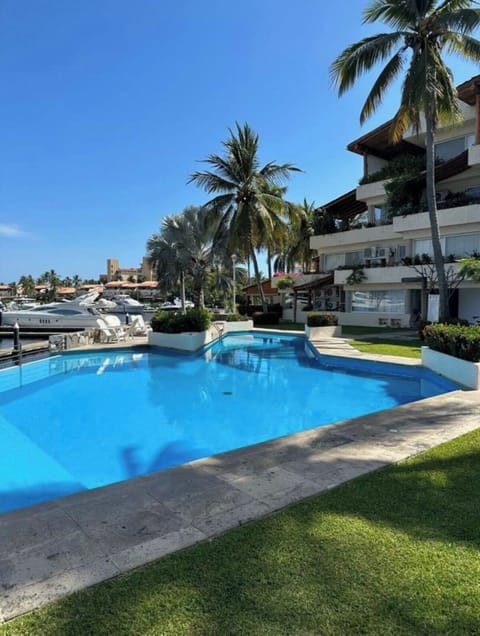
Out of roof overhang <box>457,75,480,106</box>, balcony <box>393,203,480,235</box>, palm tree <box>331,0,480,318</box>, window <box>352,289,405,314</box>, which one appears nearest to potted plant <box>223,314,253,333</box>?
window <box>352,289,405,314</box>

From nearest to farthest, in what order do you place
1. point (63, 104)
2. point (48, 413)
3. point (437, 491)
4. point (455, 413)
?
point (437, 491)
point (455, 413)
point (48, 413)
point (63, 104)

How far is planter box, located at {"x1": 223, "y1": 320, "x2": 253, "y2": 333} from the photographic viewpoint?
85.3 ft

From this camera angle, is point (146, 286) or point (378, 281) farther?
point (146, 286)

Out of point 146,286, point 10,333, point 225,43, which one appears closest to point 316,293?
point 225,43

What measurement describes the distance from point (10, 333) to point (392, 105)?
26.4 m

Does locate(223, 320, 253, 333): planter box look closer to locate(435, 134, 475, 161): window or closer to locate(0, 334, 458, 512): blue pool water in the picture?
locate(0, 334, 458, 512): blue pool water

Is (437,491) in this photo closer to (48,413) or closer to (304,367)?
(48,413)

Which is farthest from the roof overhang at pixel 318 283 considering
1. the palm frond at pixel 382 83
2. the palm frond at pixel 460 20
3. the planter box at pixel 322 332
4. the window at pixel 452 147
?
the palm frond at pixel 460 20

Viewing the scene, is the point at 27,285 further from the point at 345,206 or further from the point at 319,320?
the point at 319,320

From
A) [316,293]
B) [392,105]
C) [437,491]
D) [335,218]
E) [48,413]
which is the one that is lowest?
[48,413]

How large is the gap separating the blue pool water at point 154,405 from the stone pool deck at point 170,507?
229 centimetres

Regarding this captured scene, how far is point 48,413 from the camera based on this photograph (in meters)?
10.1

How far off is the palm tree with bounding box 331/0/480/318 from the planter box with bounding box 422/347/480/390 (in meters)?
7.62

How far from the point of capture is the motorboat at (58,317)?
27.7 meters
